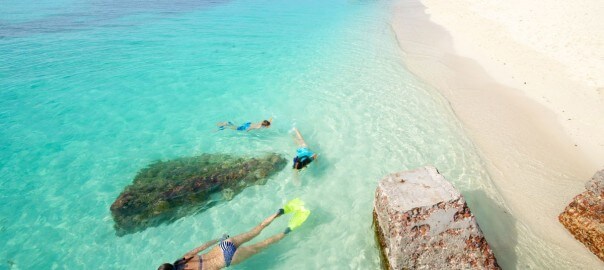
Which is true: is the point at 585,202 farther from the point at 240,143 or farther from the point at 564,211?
the point at 240,143

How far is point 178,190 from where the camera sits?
9.89m

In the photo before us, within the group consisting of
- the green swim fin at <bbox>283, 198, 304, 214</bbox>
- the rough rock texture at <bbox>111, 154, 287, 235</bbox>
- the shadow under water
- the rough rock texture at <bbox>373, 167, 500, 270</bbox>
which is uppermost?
the rough rock texture at <bbox>373, 167, 500, 270</bbox>

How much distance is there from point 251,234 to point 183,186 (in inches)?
123

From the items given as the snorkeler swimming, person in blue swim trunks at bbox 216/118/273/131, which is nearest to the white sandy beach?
the snorkeler swimming

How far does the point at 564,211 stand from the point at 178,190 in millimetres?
10957

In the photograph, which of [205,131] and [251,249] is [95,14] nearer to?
[205,131]

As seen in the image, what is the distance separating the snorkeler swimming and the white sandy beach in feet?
20.5

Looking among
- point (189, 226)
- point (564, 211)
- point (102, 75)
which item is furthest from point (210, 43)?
point (564, 211)

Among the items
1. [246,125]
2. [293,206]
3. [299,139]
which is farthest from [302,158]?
[246,125]

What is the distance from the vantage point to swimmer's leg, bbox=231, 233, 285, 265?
25.4 ft

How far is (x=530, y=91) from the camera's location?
1488 centimetres

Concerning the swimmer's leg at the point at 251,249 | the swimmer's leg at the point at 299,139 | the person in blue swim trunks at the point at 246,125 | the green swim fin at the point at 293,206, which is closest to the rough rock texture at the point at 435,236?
the swimmer's leg at the point at 251,249

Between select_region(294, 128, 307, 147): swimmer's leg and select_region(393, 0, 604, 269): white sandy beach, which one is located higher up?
select_region(393, 0, 604, 269): white sandy beach

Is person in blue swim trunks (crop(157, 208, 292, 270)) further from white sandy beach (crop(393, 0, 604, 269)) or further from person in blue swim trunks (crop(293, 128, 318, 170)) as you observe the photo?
white sandy beach (crop(393, 0, 604, 269))
